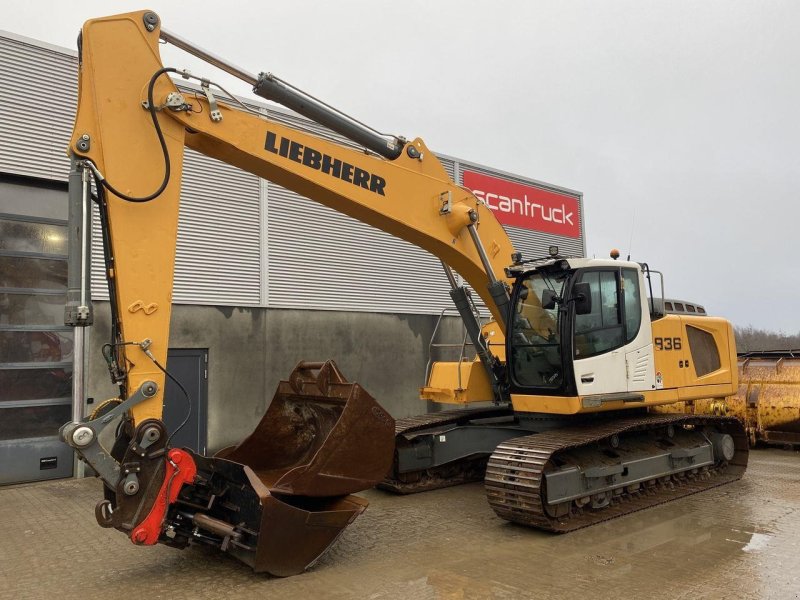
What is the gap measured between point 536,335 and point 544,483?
167cm

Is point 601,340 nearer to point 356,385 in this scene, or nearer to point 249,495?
point 356,385

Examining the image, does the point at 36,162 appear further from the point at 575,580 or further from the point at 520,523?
the point at 575,580

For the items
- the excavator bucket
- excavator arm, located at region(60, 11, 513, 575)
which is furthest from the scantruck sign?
the excavator bucket

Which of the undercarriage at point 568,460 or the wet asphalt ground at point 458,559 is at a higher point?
the undercarriage at point 568,460

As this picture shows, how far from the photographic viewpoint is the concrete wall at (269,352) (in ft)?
32.9

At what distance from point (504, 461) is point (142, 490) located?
3.32m

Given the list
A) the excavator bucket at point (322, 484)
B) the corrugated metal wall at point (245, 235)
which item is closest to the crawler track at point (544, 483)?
the excavator bucket at point (322, 484)

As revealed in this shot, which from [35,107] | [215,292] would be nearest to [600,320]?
[215,292]

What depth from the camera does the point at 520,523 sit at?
5.99 m

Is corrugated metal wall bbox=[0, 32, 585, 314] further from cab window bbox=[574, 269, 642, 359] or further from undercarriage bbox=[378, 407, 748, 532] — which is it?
cab window bbox=[574, 269, 642, 359]

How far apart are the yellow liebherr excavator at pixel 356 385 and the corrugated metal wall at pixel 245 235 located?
4483 millimetres

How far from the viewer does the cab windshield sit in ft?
21.8

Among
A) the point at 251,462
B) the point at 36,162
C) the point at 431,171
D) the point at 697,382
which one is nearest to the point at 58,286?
the point at 36,162

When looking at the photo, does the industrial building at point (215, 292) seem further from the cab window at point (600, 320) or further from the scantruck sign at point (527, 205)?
the cab window at point (600, 320)
